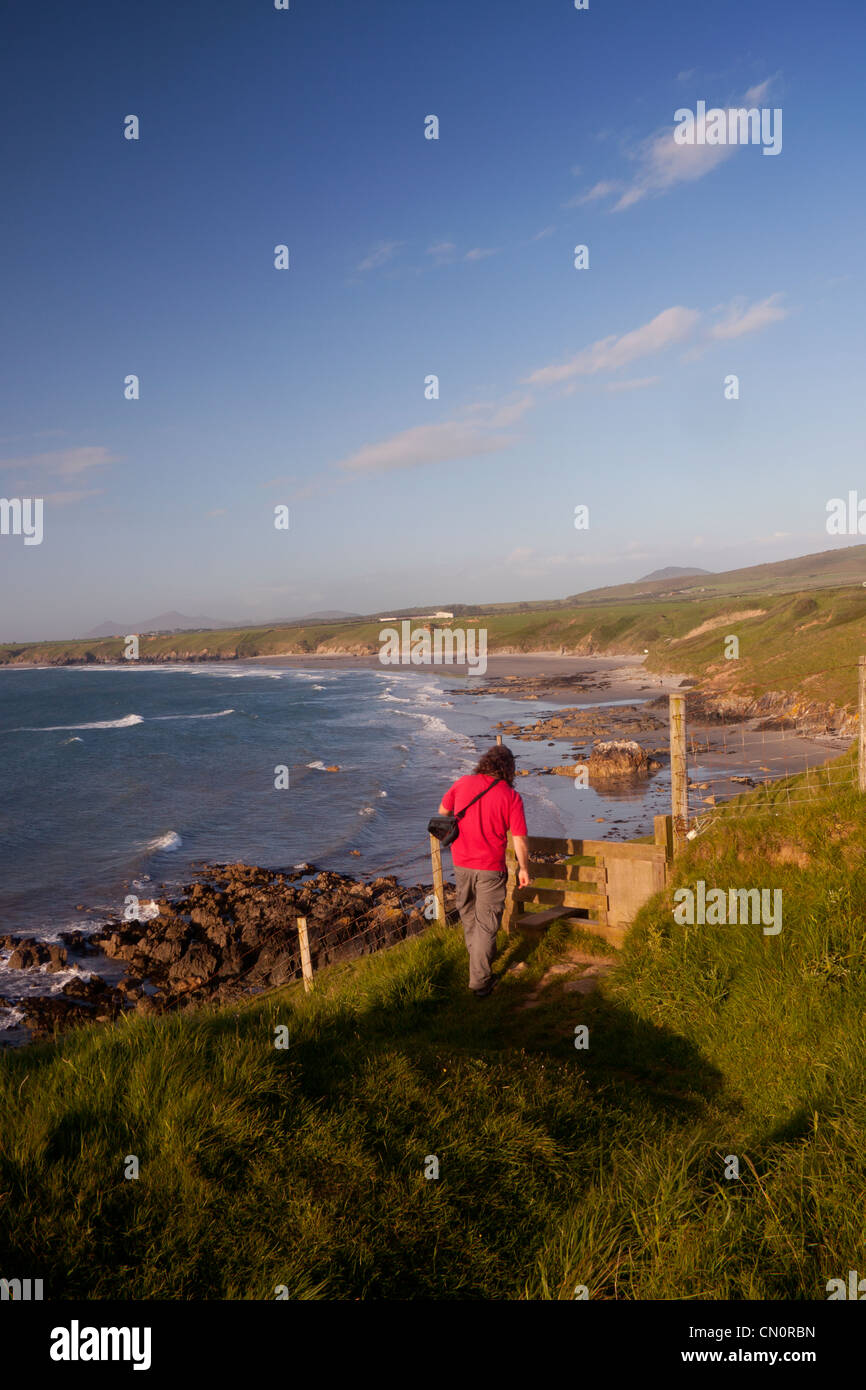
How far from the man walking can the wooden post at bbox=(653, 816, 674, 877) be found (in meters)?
2.13

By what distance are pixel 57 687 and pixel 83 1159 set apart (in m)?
136

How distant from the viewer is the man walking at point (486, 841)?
819cm

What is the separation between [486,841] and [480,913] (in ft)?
2.69

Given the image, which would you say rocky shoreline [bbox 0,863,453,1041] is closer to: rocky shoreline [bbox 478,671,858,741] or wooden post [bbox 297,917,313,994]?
wooden post [bbox 297,917,313,994]

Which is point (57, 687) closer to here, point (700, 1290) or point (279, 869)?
point (279, 869)

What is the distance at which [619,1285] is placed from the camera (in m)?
3.82

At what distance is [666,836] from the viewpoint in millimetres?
9547

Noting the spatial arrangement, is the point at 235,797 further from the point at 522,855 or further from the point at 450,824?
the point at 522,855

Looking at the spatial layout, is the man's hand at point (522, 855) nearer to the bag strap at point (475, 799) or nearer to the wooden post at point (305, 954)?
the bag strap at point (475, 799)

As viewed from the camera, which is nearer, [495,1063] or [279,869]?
[495,1063]

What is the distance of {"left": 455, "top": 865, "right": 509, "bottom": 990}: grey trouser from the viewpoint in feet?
27.3

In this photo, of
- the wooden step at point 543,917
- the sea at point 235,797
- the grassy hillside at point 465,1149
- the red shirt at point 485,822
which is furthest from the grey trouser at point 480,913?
the sea at point 235,797

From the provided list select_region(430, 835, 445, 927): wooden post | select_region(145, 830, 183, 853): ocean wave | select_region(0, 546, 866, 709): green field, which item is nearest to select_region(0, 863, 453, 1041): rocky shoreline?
select_region(430, 835, 445, 927): wooden post
